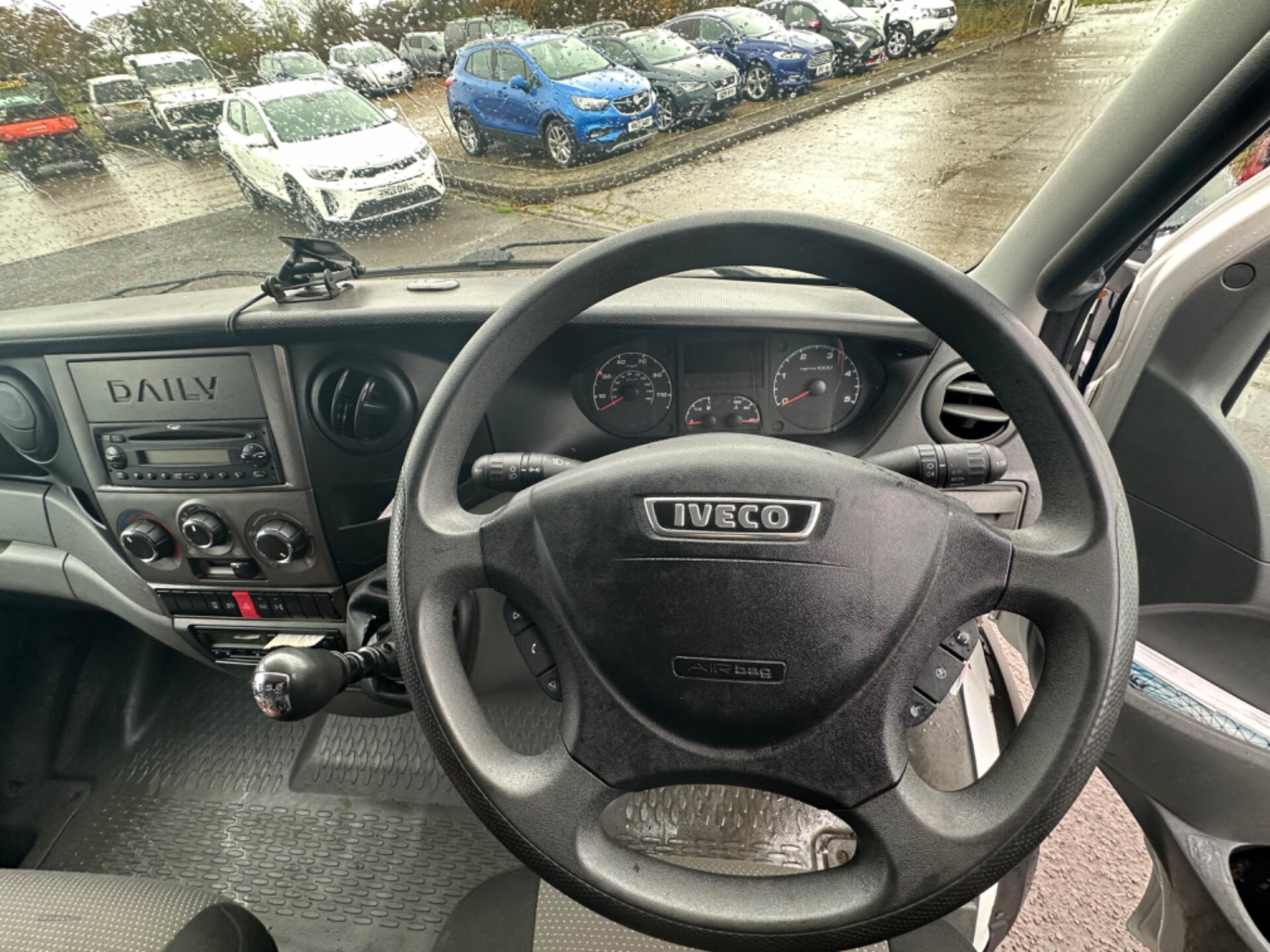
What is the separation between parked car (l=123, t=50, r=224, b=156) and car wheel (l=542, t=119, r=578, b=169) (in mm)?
474

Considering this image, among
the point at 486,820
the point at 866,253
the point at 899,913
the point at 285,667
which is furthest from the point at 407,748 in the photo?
the point at 866,253

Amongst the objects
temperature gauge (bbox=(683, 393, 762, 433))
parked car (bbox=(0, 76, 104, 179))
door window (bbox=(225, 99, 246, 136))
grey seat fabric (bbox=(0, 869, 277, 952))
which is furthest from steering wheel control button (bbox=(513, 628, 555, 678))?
parked car (bbox=(0, 76, 104, 179))

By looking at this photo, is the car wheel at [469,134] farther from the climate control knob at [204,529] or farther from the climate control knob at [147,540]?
the climate control knob at [147,540]

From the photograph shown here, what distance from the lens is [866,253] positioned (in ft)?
2.33

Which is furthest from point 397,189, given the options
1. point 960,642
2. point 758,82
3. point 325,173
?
point 960,642

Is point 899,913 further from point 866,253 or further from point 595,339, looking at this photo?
point 595,339

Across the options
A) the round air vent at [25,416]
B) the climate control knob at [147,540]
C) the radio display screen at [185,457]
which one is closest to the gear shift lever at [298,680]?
the radio display screen at [185,457]

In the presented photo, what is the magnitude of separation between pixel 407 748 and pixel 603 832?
125 cm

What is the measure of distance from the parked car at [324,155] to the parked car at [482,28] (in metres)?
0.14

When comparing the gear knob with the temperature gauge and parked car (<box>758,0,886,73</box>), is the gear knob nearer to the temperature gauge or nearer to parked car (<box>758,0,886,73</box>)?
the temperature gauge

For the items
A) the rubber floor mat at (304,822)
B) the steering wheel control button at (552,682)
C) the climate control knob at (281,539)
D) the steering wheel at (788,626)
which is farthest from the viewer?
the rubber floor mat at (304,822)

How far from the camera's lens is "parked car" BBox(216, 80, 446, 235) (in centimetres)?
111

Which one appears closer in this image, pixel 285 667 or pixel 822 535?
pixel 822 535

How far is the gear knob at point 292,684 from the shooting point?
847 millimetres
